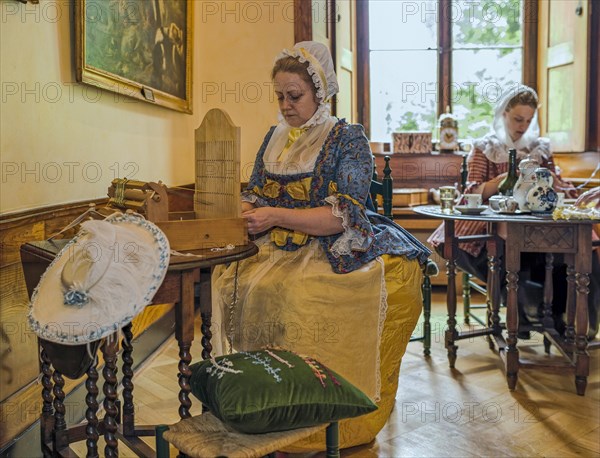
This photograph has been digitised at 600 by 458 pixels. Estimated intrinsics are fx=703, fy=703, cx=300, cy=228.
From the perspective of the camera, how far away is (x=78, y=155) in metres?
3.17

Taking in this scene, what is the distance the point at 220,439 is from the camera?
5.62 ft

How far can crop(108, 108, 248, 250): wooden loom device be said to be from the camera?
201 cm

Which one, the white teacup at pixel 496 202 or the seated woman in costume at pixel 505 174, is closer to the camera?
the white teacup at pixel 496 202

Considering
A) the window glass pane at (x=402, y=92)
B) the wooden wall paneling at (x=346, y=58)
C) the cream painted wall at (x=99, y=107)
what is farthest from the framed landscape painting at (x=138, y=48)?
the window glass pane at (x=402, y=92)

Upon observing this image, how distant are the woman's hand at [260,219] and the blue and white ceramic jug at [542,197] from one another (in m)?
1.68

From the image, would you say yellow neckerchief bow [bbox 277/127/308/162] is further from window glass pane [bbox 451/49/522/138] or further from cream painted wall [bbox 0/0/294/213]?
window glass pane [bbox 451/49/522/138]

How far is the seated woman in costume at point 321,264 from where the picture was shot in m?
2.55

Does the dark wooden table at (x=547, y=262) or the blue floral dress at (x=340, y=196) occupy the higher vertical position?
the blue floral dress at (x=340, y=196)

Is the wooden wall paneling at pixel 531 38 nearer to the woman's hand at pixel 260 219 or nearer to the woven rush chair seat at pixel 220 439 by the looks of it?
the woman's hand at pixel 260 219

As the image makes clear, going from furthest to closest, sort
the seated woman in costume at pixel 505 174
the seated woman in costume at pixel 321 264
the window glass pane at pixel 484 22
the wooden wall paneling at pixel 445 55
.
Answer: the wooden wall paneling at pixel 445 55 < the window glass pane at pixel 484 22 < the seated woman in costume at pixel 505 174 < the seated woman in costume at pixel 321 264

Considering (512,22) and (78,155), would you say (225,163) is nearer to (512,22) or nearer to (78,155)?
(78,155)

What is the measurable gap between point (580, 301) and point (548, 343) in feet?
2.87

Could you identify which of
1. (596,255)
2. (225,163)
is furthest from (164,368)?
(596,255)

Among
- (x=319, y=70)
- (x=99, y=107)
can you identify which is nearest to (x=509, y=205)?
(x=319, y=70)
